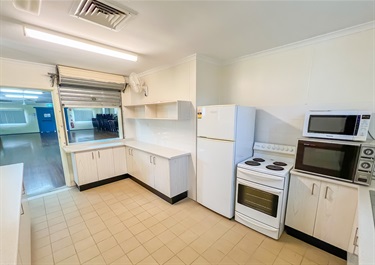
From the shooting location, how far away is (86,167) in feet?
10.7

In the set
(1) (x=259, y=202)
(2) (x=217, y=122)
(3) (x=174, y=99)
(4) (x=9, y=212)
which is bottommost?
(1) (x=259, y=202)

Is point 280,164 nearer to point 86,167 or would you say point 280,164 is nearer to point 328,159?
point 328,159

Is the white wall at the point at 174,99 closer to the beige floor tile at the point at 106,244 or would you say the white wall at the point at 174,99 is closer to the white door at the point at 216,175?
the white door at the point at 216,175

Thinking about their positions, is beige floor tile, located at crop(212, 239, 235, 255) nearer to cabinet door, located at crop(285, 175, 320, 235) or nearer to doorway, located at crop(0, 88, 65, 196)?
cabinet door, located at crop(285, 175, 320, 235)

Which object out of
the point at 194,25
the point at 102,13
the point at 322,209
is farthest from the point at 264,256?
the point at 102,13

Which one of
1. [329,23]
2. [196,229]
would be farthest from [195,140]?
[329,23]

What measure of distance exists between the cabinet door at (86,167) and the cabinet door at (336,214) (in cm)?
382

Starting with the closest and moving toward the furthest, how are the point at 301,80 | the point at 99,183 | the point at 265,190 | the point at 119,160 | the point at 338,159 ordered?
1. the point at 338,159
2. the point at 265,190
3. the point at 301,80
4. the point at 99,183
5. the point at 119,160

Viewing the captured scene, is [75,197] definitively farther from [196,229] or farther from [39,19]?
[39,19]

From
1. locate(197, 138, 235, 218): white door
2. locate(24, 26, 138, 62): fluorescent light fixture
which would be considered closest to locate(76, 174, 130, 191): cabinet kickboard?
locate(197, 138, 235, 218): white door

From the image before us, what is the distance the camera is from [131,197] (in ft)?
9.95

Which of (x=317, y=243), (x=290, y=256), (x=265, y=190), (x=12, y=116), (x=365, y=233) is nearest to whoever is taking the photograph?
(x=365, y=233)

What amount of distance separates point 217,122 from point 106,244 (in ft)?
7.01

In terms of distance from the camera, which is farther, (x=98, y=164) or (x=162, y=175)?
(x=98, y=164)
